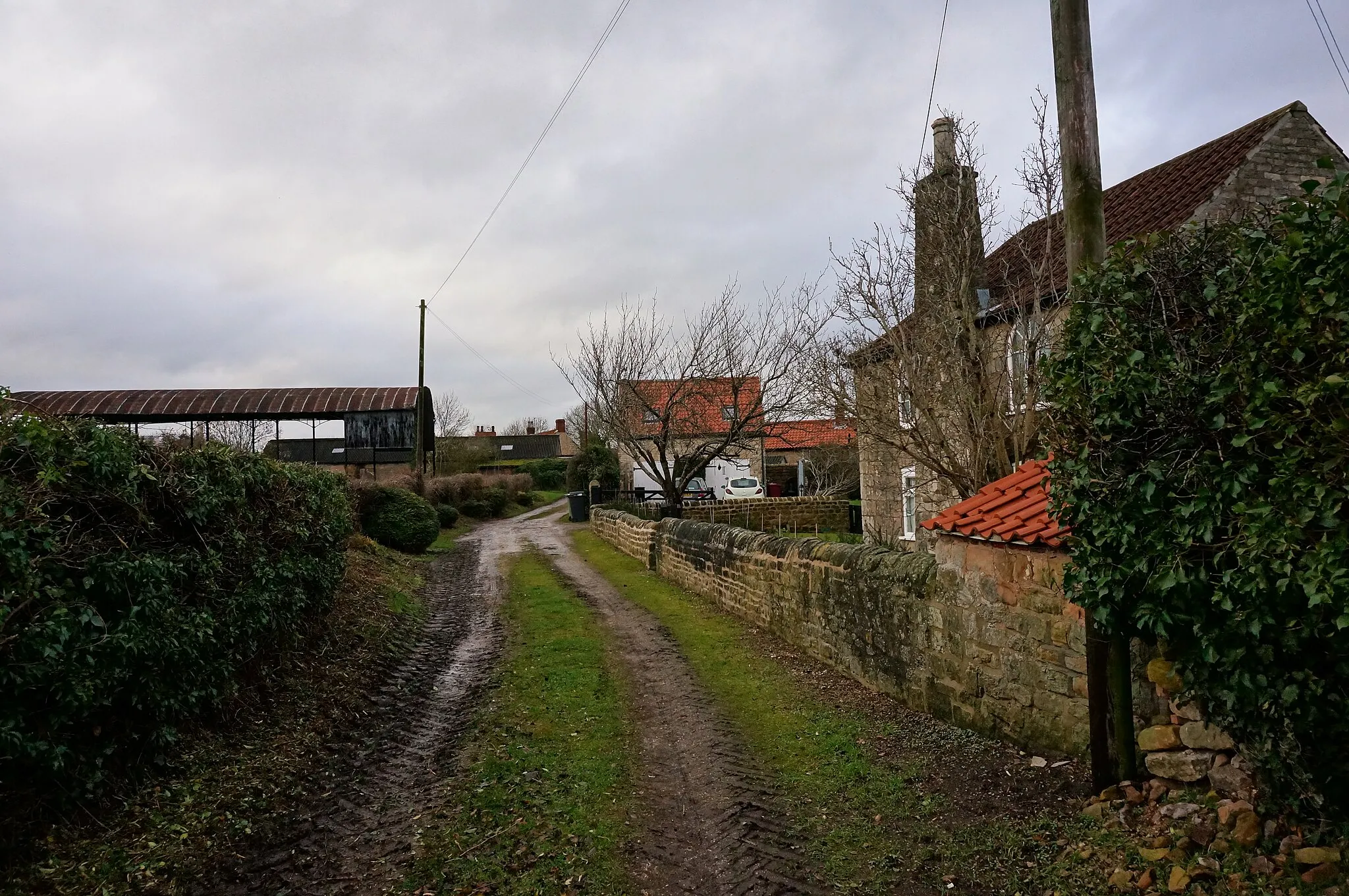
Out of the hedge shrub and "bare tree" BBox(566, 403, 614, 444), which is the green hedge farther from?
the hedge shrub

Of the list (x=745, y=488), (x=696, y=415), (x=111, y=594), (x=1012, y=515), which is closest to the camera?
(x=111, y=594)

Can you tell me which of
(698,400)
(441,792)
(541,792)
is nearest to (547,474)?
(698,400)

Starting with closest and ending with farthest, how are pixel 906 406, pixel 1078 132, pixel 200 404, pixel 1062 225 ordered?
1. pixel 1078 132
2. pixel 1062 225
3. pixel 906 406
4. pixel 200 404

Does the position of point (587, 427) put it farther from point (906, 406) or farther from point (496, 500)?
point (906, 406)

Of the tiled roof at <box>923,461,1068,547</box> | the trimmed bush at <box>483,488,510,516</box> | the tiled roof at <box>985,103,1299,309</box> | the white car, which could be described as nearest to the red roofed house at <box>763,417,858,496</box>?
the white car

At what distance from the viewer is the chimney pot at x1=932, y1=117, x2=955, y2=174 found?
36.9 ft

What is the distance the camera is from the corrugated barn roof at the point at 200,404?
24938mm

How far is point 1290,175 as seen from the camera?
1224 cm

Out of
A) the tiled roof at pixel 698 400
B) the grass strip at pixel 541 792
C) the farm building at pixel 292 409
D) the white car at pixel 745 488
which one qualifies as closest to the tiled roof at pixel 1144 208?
the grass strip at pixel 541 792

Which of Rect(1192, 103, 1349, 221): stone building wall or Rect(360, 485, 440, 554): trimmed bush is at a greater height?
Rect(1192, 103, 1349, 221): stone building wall

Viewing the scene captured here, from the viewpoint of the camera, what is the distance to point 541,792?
213 inches

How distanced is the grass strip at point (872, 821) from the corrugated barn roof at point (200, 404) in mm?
21828

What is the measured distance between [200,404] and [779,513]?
60.9 feet

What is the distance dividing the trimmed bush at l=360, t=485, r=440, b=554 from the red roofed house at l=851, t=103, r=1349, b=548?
1140cm
